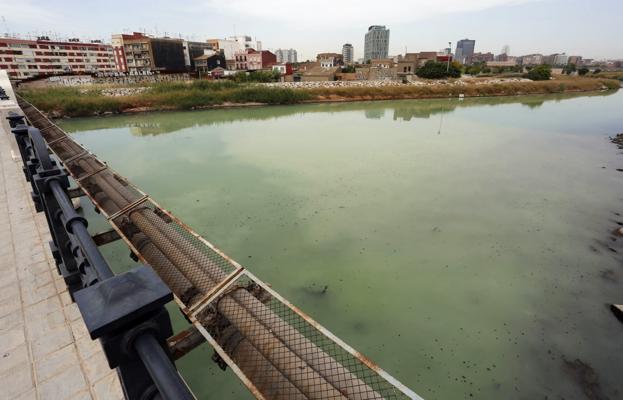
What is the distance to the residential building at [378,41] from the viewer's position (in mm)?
155750

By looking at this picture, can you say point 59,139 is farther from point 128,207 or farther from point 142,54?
point 142,54

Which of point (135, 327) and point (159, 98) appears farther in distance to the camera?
point (159, 98)

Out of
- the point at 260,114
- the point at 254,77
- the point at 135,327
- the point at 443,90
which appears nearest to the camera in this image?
the point at 135,327

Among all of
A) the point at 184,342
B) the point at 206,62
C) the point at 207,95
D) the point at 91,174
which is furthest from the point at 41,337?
the point at 206,62

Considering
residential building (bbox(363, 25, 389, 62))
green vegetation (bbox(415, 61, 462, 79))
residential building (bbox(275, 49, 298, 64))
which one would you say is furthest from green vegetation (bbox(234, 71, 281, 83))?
residential building (bbox(275, 49, 298, 64))

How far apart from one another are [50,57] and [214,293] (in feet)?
245

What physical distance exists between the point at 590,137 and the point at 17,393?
25546mm

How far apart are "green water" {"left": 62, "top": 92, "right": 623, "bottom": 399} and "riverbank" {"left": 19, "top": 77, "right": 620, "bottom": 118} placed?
10088 millimetres

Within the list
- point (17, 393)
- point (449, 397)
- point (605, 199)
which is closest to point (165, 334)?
point (17, 393)

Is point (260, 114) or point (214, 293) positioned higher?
point (214, 293)

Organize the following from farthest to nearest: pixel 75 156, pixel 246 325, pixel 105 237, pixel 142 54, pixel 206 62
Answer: pixel 206 62, pixel 142 54, pixel 75 156, pixel 105 237, pixel 246 325

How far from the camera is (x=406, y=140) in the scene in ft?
56.7

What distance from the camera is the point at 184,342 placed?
236 cm

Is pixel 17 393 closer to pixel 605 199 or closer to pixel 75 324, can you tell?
pixel 75 324
